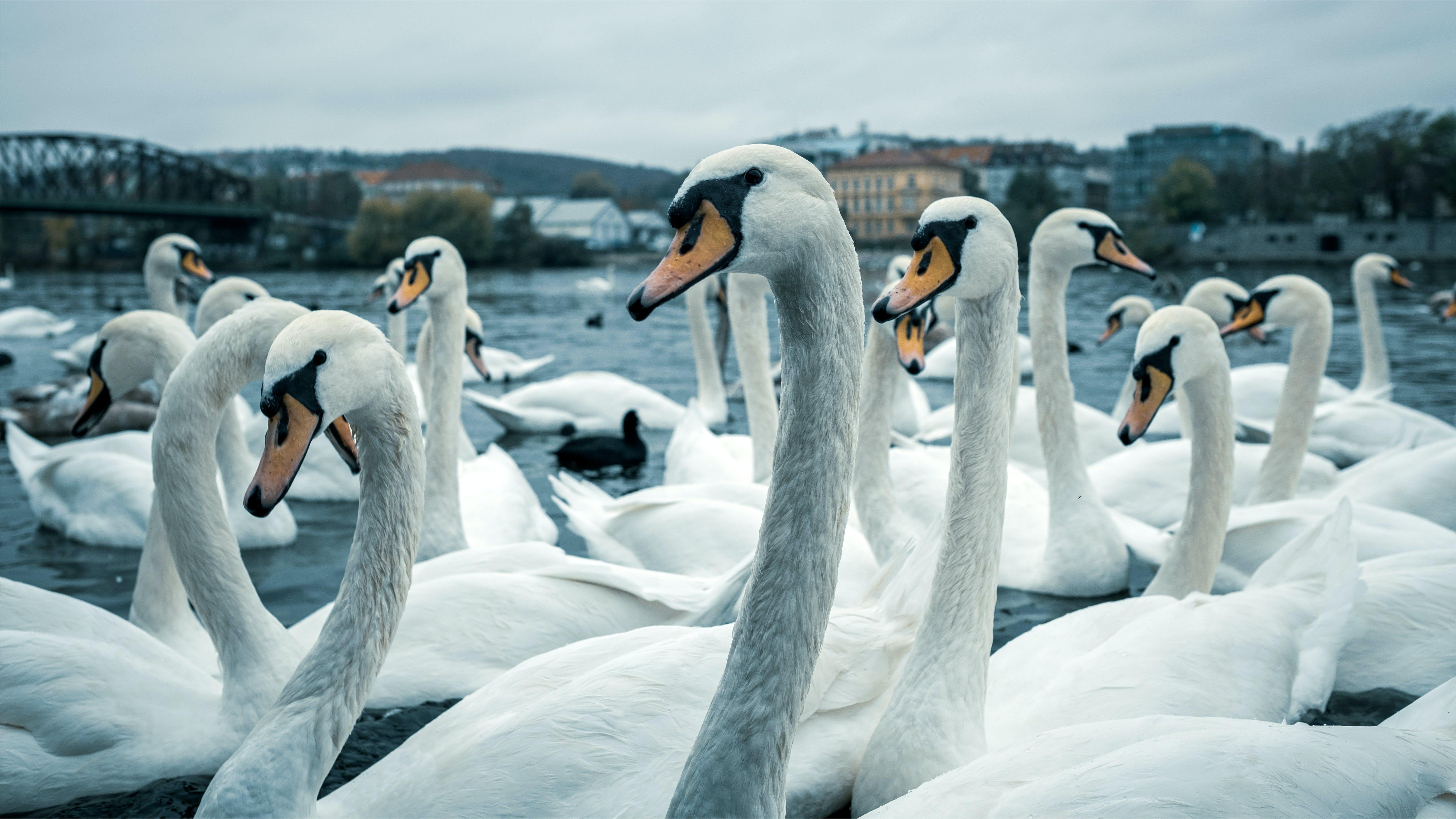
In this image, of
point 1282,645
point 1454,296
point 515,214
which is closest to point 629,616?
point 1282,645

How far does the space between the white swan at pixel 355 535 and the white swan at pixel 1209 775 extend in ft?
4.73

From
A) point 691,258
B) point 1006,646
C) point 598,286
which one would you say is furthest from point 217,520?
point 598,286

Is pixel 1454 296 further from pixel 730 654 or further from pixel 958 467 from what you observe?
pixel 730 654

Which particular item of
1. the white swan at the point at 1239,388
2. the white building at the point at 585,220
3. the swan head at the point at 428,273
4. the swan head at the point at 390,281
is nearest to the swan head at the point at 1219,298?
the white swan at the point at 1239,388

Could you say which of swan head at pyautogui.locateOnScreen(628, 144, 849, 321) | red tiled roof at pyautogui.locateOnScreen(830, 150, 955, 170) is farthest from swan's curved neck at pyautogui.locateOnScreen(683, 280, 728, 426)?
swan head at pyautogui.locateOnScreen(628, 144, 849, 321)

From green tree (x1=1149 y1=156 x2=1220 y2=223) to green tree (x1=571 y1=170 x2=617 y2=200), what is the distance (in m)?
75.7

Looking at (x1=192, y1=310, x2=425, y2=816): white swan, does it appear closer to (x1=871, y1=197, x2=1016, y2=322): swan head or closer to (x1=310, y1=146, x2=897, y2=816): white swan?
(x1=310, y1=146, x2=897, y2=816): white swan

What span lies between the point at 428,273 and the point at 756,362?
6.58ft

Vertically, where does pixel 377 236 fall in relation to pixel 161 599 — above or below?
above

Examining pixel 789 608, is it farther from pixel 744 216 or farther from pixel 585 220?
pixel 585 220

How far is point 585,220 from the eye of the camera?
119438mm

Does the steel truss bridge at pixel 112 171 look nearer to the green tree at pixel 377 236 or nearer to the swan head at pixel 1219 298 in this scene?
the green tree at pixel 377 236

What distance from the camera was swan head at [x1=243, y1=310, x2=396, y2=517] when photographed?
2.73 meters

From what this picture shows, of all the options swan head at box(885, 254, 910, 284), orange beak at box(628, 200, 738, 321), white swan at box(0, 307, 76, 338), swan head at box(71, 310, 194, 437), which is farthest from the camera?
white swan at box(0, 307, 76, 338)
